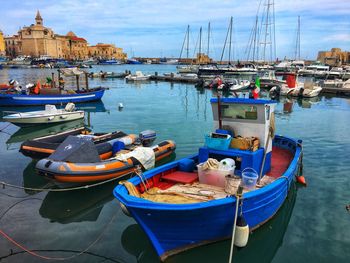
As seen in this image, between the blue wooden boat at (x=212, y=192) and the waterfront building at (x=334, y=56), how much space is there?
13443cm

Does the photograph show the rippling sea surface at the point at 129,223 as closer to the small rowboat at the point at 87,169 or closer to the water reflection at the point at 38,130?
the small rowboat at the point at 87,169

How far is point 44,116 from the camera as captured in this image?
2102cm

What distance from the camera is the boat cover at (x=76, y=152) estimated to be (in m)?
10.8

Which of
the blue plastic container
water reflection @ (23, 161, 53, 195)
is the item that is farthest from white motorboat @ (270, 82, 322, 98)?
water reflection @ (23, 161, 53, 195)

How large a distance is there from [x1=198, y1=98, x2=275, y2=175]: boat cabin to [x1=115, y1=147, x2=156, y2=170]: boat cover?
11.6ft

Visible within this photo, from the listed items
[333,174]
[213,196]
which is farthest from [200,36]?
[213,196]

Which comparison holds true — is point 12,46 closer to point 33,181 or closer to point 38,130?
point 38,130

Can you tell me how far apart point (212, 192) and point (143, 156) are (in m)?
4.85

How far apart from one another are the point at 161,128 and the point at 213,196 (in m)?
14.1

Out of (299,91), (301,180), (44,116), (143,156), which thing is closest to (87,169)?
(143,156)

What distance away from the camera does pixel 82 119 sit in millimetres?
24156

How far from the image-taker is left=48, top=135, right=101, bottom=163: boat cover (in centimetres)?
1082

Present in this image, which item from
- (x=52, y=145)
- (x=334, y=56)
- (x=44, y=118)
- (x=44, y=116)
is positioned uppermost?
(x=334, y=56)

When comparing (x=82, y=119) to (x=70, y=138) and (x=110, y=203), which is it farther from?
(x=110, y=203)
